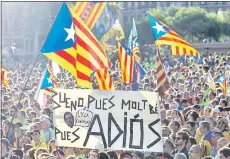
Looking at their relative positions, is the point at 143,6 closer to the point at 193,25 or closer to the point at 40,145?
the point at 193,25

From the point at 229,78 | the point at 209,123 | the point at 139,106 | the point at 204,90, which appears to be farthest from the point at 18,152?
the point at 229,78

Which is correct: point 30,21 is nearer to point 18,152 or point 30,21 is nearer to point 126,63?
point 126,63

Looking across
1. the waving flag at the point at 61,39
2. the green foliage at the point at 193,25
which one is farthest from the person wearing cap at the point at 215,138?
the green foliage at the point at 193,25

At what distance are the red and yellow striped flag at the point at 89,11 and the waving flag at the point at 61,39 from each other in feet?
17.4

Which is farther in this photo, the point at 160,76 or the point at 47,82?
the point at 47,82

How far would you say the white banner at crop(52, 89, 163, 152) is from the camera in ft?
24.5

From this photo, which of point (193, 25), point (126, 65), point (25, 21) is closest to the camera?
point (126, 65)

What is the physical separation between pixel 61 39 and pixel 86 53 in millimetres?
411

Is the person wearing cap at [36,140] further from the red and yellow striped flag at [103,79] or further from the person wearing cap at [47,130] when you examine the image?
the red and yellow striped flag at [103,79]

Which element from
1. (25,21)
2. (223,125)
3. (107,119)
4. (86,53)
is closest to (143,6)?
(25,21)

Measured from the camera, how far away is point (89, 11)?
14.8 metres

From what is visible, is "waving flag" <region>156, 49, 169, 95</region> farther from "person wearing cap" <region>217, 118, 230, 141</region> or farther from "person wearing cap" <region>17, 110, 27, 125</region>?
"person wearing cap" <region>217, 118, 230, 141</region>

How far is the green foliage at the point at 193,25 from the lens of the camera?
67.1 metres

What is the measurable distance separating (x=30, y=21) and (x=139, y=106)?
6998 cm
